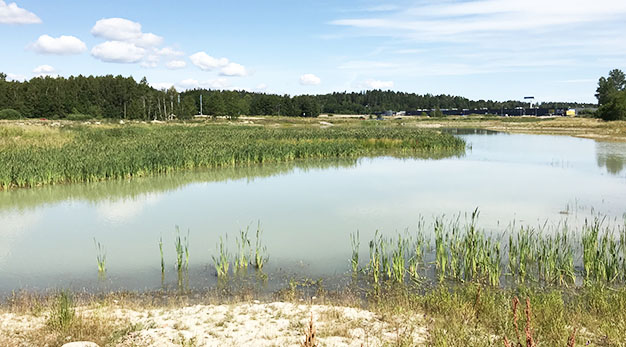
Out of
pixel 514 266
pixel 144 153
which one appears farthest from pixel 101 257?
pixel 144 153

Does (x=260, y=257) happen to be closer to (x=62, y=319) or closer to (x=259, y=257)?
(x=259, y=257)

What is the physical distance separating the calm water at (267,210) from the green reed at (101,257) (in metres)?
0.14

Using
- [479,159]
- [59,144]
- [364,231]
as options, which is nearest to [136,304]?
[364,231]

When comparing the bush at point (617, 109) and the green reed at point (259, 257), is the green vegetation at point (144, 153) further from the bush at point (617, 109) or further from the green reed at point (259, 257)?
the bush at point (617, 109)

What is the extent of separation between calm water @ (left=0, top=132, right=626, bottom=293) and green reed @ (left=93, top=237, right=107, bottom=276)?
139 millimetres

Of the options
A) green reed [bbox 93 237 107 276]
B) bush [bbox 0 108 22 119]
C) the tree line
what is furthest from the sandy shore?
bush [bbox 0 108 22 119]

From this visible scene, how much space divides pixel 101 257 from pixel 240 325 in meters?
5.77

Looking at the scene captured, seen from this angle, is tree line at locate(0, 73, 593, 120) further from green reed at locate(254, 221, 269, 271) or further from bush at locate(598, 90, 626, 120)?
green reed at locate(254, 221, 269, 271)

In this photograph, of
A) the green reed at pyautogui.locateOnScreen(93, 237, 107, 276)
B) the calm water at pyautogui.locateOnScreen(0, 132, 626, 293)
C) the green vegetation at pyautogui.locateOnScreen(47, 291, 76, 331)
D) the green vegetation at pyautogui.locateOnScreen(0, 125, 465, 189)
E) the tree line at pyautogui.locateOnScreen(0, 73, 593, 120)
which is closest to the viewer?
the green vegetation at pyautogui.locateOnScreen(47, 291, 76, 331)

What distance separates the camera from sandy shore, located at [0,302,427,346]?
5559mm

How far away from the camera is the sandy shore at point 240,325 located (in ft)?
18.2

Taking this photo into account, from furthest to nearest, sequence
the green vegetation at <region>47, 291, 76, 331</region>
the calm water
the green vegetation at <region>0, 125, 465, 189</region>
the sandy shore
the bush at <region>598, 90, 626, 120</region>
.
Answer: the bush at <region>598, 90, 626, 120</region>, the green vegetation at <region>0, 125, 465, 189</region>, the calm water, the green vegetation at <region>47, 291, 76, 331</region>, the sandy shore

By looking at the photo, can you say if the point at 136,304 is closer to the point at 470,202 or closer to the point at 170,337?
the point at 170,337

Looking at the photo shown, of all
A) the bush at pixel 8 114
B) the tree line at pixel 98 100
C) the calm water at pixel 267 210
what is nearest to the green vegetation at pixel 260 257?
the calm water at pixel 267 210
